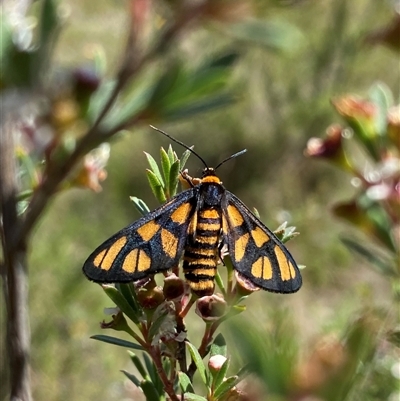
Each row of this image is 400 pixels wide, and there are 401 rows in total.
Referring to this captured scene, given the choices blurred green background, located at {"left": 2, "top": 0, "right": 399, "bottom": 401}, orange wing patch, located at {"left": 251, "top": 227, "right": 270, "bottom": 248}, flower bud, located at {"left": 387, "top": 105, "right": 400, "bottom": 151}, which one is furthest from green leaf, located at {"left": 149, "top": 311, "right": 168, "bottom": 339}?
blurred green background, located at {"left": 2, "top": 0, "right": 399, "bottom": 401}

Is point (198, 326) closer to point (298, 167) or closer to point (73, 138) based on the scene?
point (298, 167)

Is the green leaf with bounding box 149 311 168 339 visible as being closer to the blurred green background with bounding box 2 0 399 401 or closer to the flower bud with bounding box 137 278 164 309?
the flower bud with bounding box 137 278 164 309

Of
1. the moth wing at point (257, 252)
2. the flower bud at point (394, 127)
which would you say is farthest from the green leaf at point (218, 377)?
the flower bud at point (394, 127)

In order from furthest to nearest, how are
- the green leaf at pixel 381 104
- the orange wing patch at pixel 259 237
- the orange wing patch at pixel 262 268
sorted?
1. the green leaf at pixel 381 104
2. the orange wing patch at pixel 259 237
3. the orange wing patch at pixel 262 268

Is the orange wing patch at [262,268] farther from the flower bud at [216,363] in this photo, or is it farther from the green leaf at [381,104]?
the green leaf at [381,104]

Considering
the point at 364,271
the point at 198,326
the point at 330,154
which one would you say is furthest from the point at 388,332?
Answer: the point at 364,271

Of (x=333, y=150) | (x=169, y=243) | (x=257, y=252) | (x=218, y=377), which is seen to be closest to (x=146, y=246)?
(x=169, y=243)
